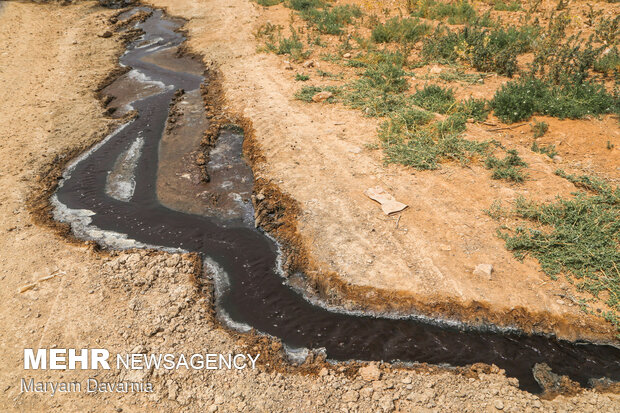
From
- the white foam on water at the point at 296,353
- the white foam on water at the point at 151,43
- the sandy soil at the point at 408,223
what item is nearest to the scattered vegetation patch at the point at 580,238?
the sandy soil at the point at 408,223

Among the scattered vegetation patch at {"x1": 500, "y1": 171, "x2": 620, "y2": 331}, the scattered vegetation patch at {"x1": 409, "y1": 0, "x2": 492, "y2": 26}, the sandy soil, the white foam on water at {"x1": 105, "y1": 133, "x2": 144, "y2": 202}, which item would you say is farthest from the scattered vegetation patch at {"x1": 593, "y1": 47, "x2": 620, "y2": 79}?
the white foam on water at {"x1": 105, "y1": 133, "x2": 144, "y2": 202}

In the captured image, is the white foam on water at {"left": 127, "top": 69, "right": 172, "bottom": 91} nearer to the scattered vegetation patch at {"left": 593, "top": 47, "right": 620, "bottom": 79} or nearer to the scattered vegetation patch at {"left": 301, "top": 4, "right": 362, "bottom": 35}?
the scattered vegetation patch at {"left": 301, "top": 4, "right": 362, "bottom": 35}

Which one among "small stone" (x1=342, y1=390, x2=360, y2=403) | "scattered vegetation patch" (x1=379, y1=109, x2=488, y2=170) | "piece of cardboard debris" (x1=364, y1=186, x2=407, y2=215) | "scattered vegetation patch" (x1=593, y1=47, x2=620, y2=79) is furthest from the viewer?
"scattered vegetation patch" (x1=593, y1=47, x2=620, y2=79)

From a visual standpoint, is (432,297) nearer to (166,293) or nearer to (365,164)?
(365,164)

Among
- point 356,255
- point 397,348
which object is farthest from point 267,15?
point 397,348

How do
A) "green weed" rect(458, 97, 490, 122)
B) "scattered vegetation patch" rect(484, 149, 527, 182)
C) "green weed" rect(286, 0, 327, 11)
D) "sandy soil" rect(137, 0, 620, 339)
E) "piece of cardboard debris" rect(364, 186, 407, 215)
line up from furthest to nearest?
"green weed" rect(286, 0, 327, 11) → "green weed" rect(458, 97, 490, 122) → "scattered vegetation patch" rect(484, 149, 527, 182) → "piece of cardboard debris" rect(364, 186, 407, 215) → "sandy soil" rect(137, 0, 620, 339)

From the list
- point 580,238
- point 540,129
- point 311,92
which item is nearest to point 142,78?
point 311,92

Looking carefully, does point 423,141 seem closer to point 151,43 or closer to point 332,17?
point 332,17
